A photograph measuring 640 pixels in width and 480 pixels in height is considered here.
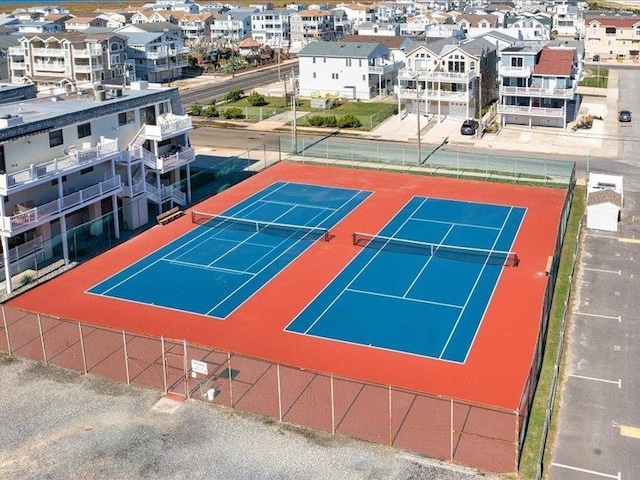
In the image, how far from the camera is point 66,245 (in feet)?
125

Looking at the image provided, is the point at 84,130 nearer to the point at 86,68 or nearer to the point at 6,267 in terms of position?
the point at 6,267

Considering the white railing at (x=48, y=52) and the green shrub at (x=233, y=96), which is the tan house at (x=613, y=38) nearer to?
the green shrub at (x=233, y=96)

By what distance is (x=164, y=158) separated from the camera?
45.3 m

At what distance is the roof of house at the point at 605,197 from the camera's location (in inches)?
1677

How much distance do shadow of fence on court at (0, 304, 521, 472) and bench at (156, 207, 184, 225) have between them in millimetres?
14328

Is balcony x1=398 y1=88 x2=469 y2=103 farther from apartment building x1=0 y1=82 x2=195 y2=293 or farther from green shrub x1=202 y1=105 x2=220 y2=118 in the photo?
apartment building x1=0 y1=82 x2=195 y2=293

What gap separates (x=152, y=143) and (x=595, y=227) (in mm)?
26506

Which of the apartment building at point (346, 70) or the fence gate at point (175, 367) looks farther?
the apartment building at point (346, 70)

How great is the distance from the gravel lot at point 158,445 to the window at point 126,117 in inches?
846

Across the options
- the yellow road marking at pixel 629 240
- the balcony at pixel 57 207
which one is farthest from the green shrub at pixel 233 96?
the yellow road marking at pixel 629 240

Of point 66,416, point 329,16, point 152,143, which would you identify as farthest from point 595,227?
point 329,16

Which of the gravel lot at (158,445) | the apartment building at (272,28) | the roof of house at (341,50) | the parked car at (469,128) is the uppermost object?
the apartment building at (272,28)

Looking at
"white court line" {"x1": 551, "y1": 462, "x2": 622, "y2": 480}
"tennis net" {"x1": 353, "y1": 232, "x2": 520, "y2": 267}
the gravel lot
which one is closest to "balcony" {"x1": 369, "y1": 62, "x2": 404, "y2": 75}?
"tennis net" {"x1": 353, "y1": 232, "x2": 520, "y2": 267}

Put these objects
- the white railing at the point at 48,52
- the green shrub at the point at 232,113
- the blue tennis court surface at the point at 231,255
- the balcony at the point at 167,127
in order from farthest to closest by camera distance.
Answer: the white railing at the point at 48,52 → the green shrub at the point at 232,113 → the balcony at the point at 167,127 → the blue tennis court surface at the point at 231,255
